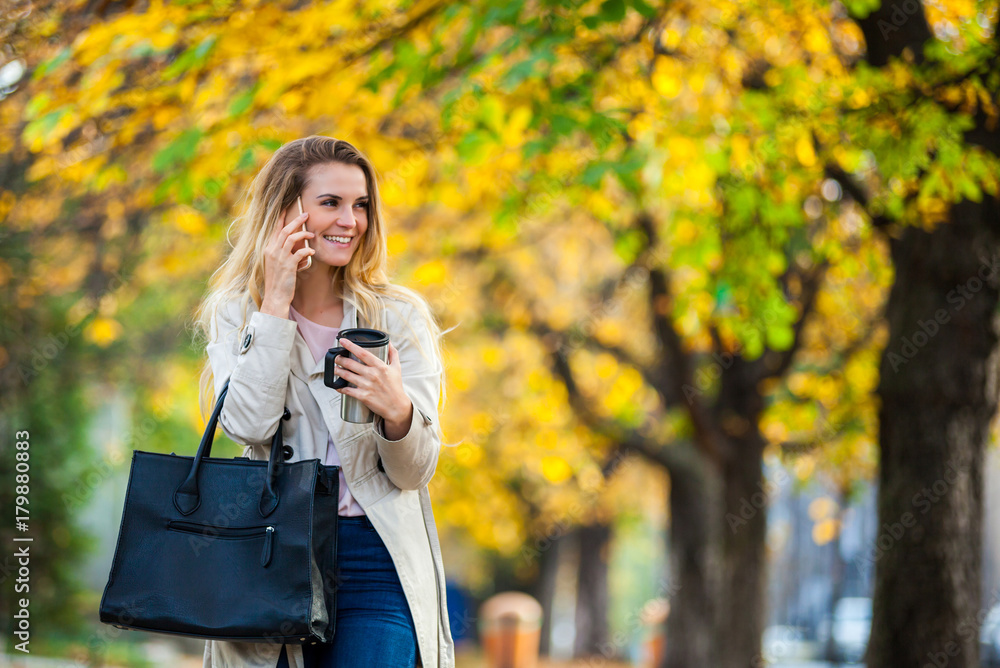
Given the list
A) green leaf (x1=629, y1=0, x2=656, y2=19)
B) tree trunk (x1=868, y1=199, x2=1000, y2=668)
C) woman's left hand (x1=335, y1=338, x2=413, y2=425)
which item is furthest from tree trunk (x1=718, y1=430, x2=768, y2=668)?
woman's left hand (x1=335, y1=338, x2=413, y2=425)

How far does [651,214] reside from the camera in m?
9.53

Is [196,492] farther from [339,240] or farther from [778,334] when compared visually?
[778,334]

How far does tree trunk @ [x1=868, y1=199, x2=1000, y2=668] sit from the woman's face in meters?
3.95

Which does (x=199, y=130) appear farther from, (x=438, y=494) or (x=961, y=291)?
(x=438, y=494)

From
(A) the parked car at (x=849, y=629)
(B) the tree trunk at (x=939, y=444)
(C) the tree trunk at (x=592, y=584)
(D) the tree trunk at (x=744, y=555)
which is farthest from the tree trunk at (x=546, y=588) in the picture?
(B) the tree trunk at (x=939, y=444)

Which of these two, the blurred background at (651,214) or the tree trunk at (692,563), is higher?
the blurred background at (651,214)

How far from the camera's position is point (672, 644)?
36.2 feet

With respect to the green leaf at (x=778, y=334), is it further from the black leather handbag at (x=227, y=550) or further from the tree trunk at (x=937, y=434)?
the black leather handbag at (x=227, y=550)

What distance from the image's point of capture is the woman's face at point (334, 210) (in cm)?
269

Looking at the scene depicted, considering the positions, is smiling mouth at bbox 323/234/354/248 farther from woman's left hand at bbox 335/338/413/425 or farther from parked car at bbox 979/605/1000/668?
parked car at bbox 979/605/1000/668

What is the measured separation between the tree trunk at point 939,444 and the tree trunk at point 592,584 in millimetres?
16186

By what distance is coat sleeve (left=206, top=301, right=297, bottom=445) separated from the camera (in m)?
2.41

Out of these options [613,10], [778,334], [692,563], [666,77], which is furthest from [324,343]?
[692,563]

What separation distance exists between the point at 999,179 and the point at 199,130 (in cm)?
406
